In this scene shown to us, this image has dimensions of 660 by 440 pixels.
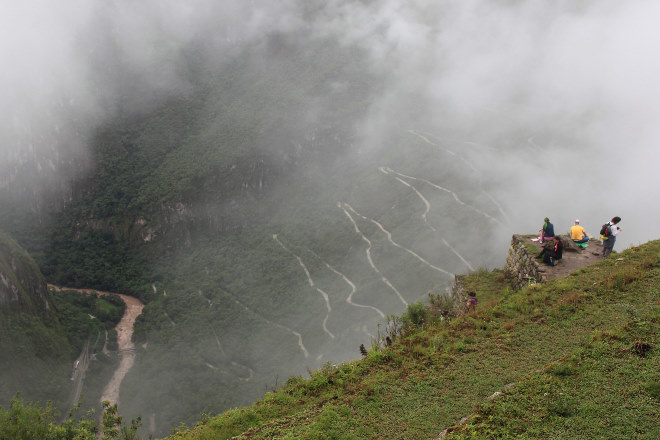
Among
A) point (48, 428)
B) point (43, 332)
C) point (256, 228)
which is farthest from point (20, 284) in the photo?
point (48, 428)

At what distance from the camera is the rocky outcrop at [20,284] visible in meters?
73.9

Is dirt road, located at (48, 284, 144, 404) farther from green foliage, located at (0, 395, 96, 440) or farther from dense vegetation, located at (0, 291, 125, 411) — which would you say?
green foliage, located at (0, 395, 96, 440)

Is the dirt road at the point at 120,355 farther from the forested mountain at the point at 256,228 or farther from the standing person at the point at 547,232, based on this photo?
the standing person at the point at 547,232

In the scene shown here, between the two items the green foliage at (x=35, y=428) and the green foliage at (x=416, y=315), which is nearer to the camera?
the green foliage at (x=35, y=428)

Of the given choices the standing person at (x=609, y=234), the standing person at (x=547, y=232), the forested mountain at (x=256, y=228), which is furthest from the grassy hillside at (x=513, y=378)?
the forested mountain at (x=256, y=228)

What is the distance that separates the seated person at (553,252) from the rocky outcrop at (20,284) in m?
77.2

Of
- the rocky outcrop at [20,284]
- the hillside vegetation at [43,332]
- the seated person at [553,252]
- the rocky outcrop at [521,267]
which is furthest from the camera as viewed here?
the rocky outcrop at [20,284]

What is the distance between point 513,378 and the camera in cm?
1458

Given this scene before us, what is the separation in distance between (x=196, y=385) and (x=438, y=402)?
194ft

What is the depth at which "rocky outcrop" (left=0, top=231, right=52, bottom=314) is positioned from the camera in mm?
73938

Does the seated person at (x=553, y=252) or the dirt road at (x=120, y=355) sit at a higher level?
the dirt road at (x=120, y=355)

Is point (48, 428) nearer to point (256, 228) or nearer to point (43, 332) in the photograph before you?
point (43, 332)

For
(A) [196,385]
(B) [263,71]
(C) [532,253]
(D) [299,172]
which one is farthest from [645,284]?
(B) [263,71]

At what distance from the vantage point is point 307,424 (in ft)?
46.4
